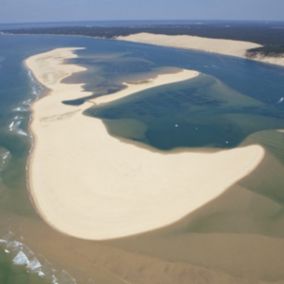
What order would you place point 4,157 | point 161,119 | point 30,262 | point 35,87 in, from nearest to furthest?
point 30,262, point 4,157, point 161,119, point 35,87

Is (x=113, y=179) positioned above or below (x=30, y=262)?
above

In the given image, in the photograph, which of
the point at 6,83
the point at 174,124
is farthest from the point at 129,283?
the point at 6,83

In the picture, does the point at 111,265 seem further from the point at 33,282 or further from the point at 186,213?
the point at 186,213

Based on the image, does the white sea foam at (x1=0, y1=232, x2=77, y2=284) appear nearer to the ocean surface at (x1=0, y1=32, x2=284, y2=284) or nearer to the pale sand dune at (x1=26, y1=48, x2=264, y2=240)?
the ocean surface at (x1=0, y1=32, x2=284, y2=284)

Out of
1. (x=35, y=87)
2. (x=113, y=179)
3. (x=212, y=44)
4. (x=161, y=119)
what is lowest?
(x=113, y=179)

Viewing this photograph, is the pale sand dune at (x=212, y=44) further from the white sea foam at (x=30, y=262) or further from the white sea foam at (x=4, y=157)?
the white sea foam at (x=30, y=262)

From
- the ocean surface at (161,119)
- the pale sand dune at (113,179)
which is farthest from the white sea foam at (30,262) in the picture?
the pale sand dune at (113,179)

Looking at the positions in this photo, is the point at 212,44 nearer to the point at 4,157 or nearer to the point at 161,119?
the point at 161,119

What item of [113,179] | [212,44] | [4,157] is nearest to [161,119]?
[113,179]
